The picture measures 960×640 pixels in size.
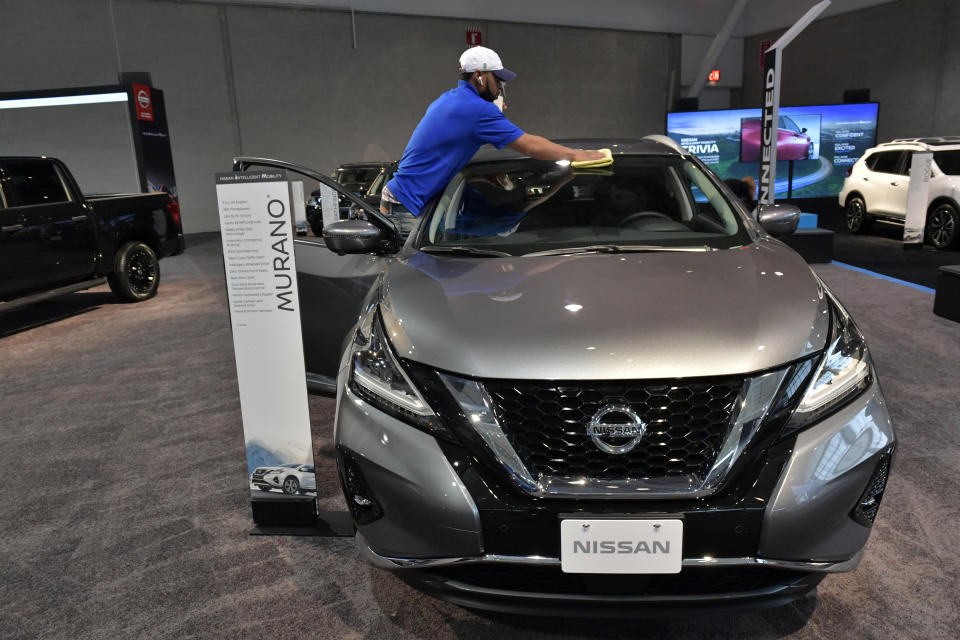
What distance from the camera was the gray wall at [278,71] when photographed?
12.6 metres

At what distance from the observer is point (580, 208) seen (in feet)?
8.55

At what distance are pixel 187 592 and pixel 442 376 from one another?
1.23m

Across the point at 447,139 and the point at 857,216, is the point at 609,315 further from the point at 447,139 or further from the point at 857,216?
the point at 857,216

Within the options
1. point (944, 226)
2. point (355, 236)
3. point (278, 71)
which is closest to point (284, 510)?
point (355, 236)

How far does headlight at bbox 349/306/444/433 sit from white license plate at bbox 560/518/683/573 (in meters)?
0.38

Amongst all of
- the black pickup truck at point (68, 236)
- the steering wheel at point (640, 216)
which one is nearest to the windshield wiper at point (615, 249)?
the steering wheel at point (640, 216)

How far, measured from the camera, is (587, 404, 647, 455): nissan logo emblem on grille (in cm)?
149

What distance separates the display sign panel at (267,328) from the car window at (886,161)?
32.2 feet

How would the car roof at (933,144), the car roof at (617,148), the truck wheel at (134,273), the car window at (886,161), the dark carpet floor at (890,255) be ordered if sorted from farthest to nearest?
the car window at (886,161)
the car roof at (933,144)
the dark carpet floor at (890,255)
the truck wheel at (134,273)
the car roof at (617,148)

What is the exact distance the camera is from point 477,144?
3092 mm

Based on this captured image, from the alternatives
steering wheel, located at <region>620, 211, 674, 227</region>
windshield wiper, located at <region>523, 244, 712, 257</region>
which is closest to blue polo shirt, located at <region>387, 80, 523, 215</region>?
steering wheel, located at <region>620, 211, 674, 227</region>

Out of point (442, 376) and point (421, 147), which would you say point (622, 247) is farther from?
point (421, 147)

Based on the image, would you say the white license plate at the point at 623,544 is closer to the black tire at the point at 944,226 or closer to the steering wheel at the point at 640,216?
the steering wheel at the point at 640,216

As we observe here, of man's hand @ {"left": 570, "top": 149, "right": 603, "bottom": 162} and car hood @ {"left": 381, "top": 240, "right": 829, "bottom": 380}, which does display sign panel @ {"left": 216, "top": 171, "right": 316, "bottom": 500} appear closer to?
car hood @ {"left": 381, "top": 240, "right": 829, "bottom": 380}
